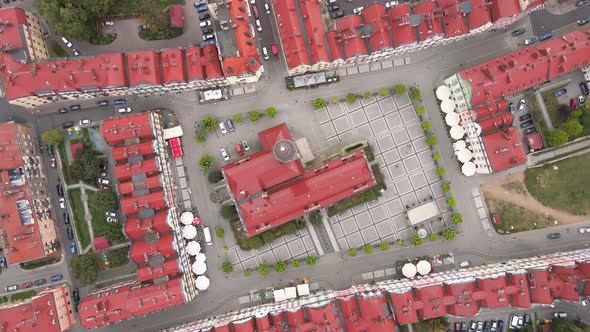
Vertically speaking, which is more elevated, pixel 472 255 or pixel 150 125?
pixel 150 125

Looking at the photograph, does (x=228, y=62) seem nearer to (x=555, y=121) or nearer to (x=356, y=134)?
(x=356, y=134)

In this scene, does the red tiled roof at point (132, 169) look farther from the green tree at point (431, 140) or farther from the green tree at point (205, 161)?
the green tree at point (431, 140)

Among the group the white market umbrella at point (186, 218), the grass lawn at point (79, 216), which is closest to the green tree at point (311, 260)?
the white market umbrella at point (186, 218)

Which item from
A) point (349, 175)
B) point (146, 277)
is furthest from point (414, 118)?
point (146, 277)

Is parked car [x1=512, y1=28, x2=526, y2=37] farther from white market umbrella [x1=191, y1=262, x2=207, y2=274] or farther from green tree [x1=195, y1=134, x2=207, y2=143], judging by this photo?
white market umbrella [x1=191, y1=262, x2=207, y2=274]

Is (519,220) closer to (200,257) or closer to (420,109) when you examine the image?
(420,109)

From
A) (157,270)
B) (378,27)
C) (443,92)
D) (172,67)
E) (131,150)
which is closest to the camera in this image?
(157,270)

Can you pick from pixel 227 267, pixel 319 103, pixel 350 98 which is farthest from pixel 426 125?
pixel 227 267
